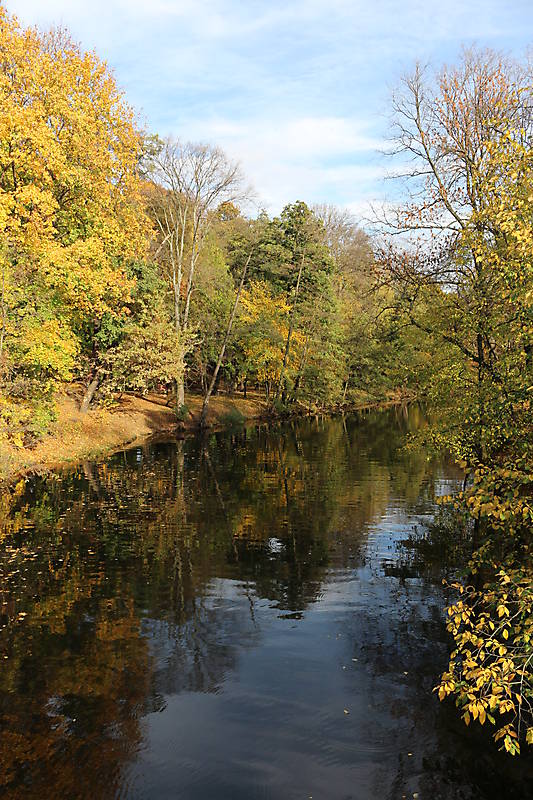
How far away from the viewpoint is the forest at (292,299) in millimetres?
8812

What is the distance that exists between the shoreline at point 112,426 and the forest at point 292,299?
1.26 m

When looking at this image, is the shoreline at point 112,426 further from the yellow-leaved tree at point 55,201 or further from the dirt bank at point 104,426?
the yellow-leaved tree at point 55,201

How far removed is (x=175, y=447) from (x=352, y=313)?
37.2 metres

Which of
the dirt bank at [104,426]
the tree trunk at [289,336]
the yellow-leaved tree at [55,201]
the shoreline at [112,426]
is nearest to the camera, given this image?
the yellow-leaved tree at [55,201]

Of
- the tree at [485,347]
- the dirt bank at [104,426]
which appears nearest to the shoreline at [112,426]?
the dirt bank at [104,426]

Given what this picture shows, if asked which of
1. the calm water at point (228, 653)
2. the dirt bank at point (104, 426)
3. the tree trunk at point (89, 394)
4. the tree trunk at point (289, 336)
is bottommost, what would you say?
the calm water at point (228, 653)

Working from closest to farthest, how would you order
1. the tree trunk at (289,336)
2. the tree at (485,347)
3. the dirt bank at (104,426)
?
1. the tree at (485,347)
2. the dirt bank at (104,426)
3. the tree trunk at (289,336)

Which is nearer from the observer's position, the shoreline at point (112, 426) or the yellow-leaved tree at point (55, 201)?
the yellow-leaved tree at point (55, 201)

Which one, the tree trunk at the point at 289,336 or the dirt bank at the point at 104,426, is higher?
the tree trunk at the point at 289,336

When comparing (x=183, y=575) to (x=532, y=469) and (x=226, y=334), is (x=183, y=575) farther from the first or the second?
(x=226, y=334)

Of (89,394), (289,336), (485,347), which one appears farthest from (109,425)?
(485,347)

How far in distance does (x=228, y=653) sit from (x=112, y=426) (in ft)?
95.9

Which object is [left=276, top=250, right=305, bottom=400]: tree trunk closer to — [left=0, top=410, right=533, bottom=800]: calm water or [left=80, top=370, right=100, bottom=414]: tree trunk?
[left=80, top=370, right=100, bottom=414]: tree trunk

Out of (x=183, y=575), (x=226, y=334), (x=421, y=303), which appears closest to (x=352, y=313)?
(x=226, y=334)
